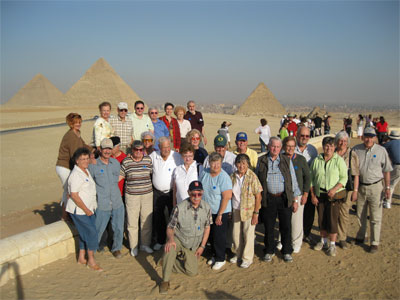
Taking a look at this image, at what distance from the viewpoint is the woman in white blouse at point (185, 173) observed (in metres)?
3.85

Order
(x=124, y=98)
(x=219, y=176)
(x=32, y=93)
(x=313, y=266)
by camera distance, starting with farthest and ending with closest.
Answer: (x=32, y=93) < (x=124, y=98) < (x=313, y=266) < (x=219, y=176)

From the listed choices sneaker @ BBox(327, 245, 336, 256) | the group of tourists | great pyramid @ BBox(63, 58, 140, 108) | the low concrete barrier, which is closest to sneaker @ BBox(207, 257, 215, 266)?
the group of tourists

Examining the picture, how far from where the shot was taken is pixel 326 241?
4367 millimetres

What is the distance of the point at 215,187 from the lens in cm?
364

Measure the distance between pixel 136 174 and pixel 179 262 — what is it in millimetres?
1265

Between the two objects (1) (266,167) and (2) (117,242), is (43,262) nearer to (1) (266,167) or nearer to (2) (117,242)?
(2) (117,242)

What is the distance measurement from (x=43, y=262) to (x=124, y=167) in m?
1.57

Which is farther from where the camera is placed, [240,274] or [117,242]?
[117,242]

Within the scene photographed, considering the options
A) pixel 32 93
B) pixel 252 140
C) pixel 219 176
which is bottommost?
pixel 252 140

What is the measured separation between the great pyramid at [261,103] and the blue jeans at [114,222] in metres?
62.3

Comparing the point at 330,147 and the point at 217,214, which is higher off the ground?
the point at 330,147

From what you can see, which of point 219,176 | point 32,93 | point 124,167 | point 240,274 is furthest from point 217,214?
point 32,93

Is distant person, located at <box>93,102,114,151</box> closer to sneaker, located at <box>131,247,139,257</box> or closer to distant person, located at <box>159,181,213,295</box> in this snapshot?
sneaker, located at <box>131,247,139,257</box>

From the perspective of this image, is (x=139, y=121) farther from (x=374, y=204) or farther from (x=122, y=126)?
(x=374, y=204)
